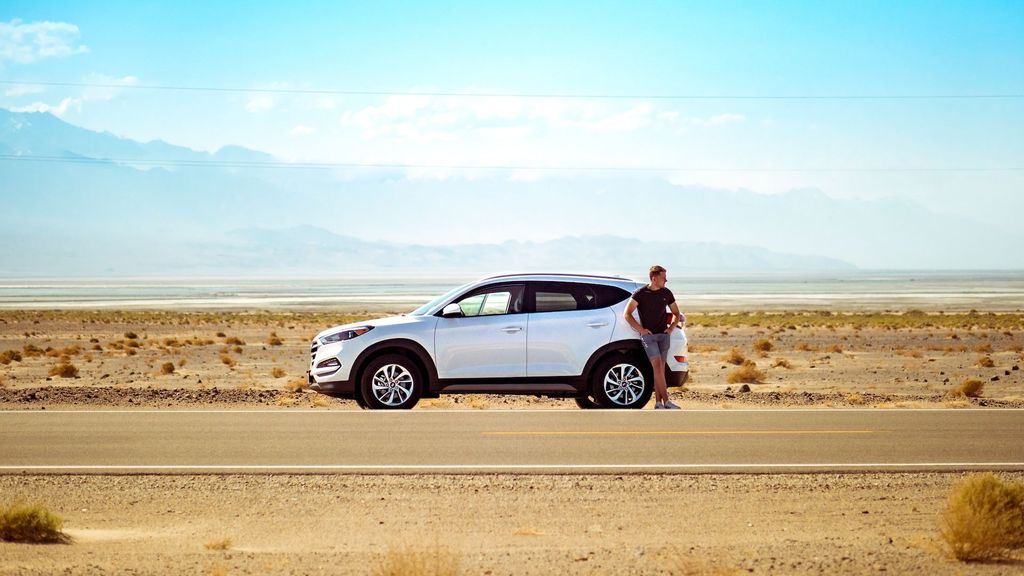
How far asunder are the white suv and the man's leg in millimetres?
185

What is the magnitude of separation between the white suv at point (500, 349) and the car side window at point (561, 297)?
1 cm

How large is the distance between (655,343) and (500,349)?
2232 millimetres

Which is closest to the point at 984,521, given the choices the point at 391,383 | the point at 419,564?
the point at 419,564

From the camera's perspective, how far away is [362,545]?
8891 mm

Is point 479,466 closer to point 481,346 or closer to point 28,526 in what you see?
point 481,346

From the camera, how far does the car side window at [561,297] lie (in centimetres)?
1645

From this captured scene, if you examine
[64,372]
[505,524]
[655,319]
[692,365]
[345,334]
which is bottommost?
[692,365]

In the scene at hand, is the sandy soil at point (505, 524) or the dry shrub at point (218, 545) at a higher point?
the dry shrub at point (218, 545)

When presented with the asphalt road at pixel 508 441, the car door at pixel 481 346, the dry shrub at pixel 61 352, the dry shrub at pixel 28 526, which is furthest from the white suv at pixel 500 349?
the dry shrub at pixel 61 352

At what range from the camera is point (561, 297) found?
16531 mm

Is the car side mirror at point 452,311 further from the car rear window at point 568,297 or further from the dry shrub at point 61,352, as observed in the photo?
the dry shrub at point 61,352

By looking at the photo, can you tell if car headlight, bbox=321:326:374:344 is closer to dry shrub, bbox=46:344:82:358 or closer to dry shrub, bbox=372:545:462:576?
dry shrub, bbox=372:545:462:576

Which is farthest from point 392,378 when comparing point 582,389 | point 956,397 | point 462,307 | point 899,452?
point 956,397

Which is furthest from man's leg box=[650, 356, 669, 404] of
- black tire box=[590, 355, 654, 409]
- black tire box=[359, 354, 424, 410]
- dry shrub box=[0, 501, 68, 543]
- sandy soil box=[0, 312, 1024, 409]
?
dry shrub box=[0, 501, 68, 543]
